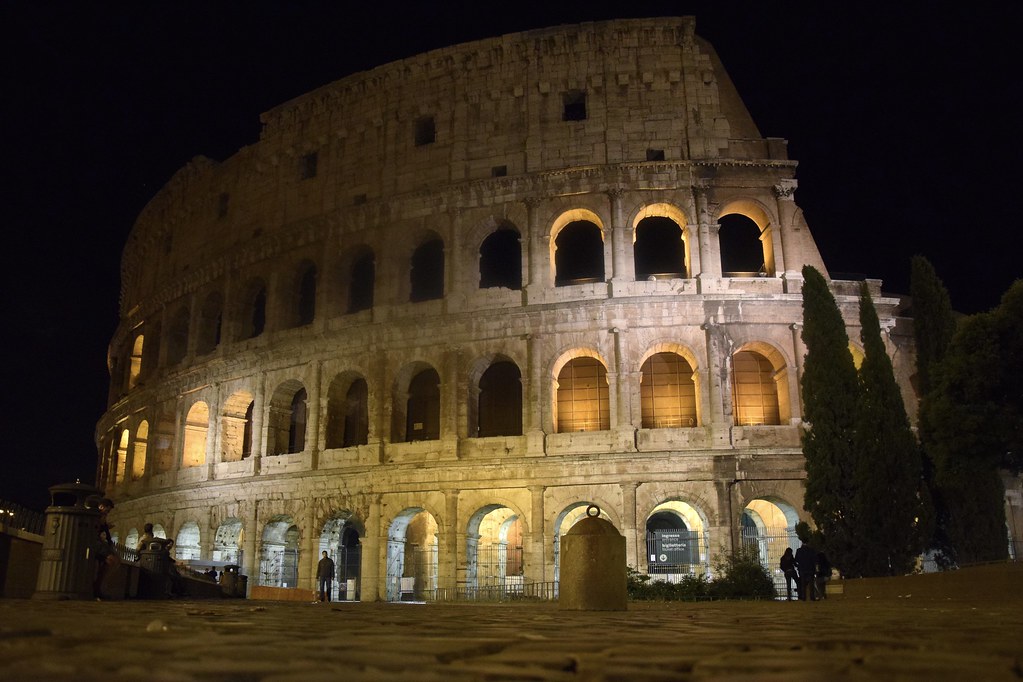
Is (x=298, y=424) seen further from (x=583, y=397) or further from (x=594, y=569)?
(x=594, y=569)

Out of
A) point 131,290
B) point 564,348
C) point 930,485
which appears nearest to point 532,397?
point 564,348

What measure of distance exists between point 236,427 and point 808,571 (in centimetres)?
1764

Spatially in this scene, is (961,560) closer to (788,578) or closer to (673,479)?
(788,578)

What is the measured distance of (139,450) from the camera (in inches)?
1156

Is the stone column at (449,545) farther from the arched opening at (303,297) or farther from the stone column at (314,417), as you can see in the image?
the arched opening at (303,297)

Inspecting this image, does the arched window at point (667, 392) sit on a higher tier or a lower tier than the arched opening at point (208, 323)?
lower

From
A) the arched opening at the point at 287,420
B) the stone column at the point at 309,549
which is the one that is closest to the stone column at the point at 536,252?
the arched opening at the point at 287,420

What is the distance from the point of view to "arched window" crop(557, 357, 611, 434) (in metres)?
21.5

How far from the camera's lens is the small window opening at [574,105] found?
76.3 feet

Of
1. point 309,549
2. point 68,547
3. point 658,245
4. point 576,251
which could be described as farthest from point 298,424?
point 68,547

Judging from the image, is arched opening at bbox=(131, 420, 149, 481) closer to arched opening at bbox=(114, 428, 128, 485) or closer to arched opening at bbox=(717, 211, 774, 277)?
arched opening at bbox=(114, 428, 128, 485)

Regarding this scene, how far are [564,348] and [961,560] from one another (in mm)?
9824

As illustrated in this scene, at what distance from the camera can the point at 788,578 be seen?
16.6 meters

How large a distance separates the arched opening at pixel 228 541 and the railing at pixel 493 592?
7408 mm
